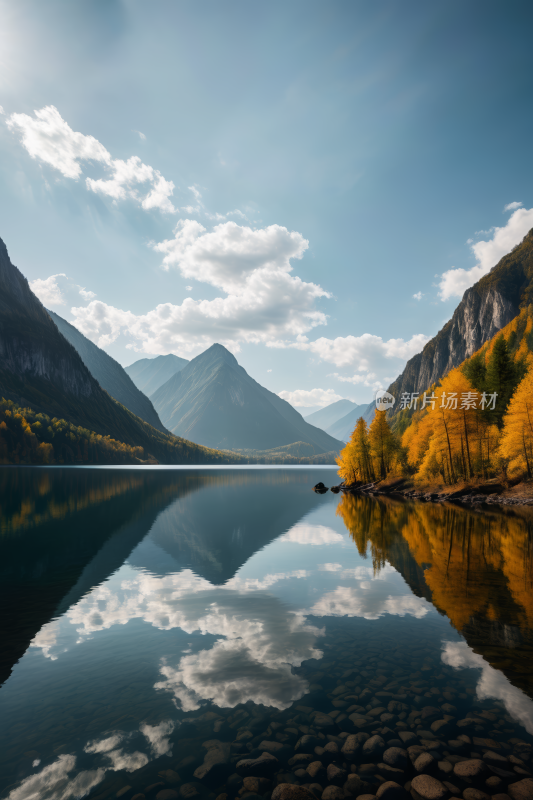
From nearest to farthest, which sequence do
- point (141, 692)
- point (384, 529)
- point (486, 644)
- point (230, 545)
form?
point (141, 692) < point (486, 644) < point (230, 545) < point (384, 529)

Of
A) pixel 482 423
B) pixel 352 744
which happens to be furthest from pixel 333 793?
pixel 482 423

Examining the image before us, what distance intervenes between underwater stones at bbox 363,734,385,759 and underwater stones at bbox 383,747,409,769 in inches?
6.4

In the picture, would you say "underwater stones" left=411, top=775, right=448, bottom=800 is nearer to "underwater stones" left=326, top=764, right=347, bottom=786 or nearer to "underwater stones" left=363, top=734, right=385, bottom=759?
"underwater stones" left=363, top=734, right=385, bottom=759

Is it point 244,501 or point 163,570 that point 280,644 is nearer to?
point 163,570

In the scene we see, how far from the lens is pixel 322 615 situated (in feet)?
58.6

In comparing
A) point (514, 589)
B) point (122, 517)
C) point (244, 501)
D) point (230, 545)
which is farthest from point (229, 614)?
point (244, 501)

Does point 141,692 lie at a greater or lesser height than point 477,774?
lesser

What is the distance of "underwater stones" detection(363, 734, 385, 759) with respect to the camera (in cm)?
828

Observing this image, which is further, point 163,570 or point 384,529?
point 384,529

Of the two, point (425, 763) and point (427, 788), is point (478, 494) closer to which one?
point (425, 763)

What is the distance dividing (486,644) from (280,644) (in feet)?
24.8

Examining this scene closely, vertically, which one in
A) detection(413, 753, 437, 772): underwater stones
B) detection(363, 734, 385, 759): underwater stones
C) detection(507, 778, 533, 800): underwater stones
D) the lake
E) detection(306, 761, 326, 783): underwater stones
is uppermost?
detection(507, 778, 533, 800): underwater stones

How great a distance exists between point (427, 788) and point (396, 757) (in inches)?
41.7

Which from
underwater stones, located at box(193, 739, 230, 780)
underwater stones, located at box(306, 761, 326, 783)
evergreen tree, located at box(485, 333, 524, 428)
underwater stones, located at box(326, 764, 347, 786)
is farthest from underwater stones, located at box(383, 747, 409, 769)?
evergreen tree, located at box(485, 333, 524, 428)
